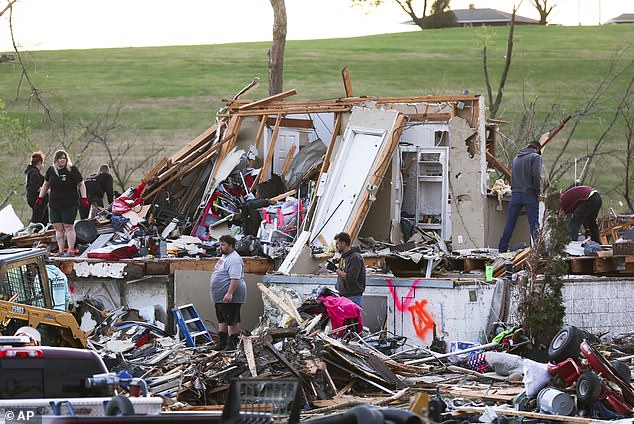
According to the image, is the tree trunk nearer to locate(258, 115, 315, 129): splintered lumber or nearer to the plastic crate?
locate(258, 115, 315, 129): splintered lumber

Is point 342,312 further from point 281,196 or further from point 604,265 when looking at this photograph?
point 281,196

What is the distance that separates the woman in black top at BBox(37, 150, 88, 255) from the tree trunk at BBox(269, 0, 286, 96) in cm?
1082

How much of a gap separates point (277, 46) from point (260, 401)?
77.2ft

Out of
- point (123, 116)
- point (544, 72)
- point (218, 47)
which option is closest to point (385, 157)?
point (123, 116)

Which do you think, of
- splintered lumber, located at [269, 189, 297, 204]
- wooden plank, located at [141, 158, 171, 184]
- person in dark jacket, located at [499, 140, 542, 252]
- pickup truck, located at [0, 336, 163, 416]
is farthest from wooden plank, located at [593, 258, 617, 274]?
pickup truck, located at [0, 336, 163, 416]

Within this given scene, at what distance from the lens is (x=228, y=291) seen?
16469 millimetres

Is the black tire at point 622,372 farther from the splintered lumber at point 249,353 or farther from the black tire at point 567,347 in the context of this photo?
the splintered lumber at point 249,353

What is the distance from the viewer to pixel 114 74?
66.6 metres

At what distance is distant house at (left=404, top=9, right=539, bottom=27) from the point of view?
9888 centimetres

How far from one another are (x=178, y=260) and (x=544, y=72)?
50.1m

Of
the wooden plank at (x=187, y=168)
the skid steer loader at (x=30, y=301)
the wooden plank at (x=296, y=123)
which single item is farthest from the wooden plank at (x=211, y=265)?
the wooden plank at (x=296, y=123)

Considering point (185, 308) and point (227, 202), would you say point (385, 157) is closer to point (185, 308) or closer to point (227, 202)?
point (227, 202)

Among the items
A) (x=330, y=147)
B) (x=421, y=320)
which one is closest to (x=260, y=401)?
(x=421, y=320)

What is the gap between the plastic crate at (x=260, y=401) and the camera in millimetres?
6629
